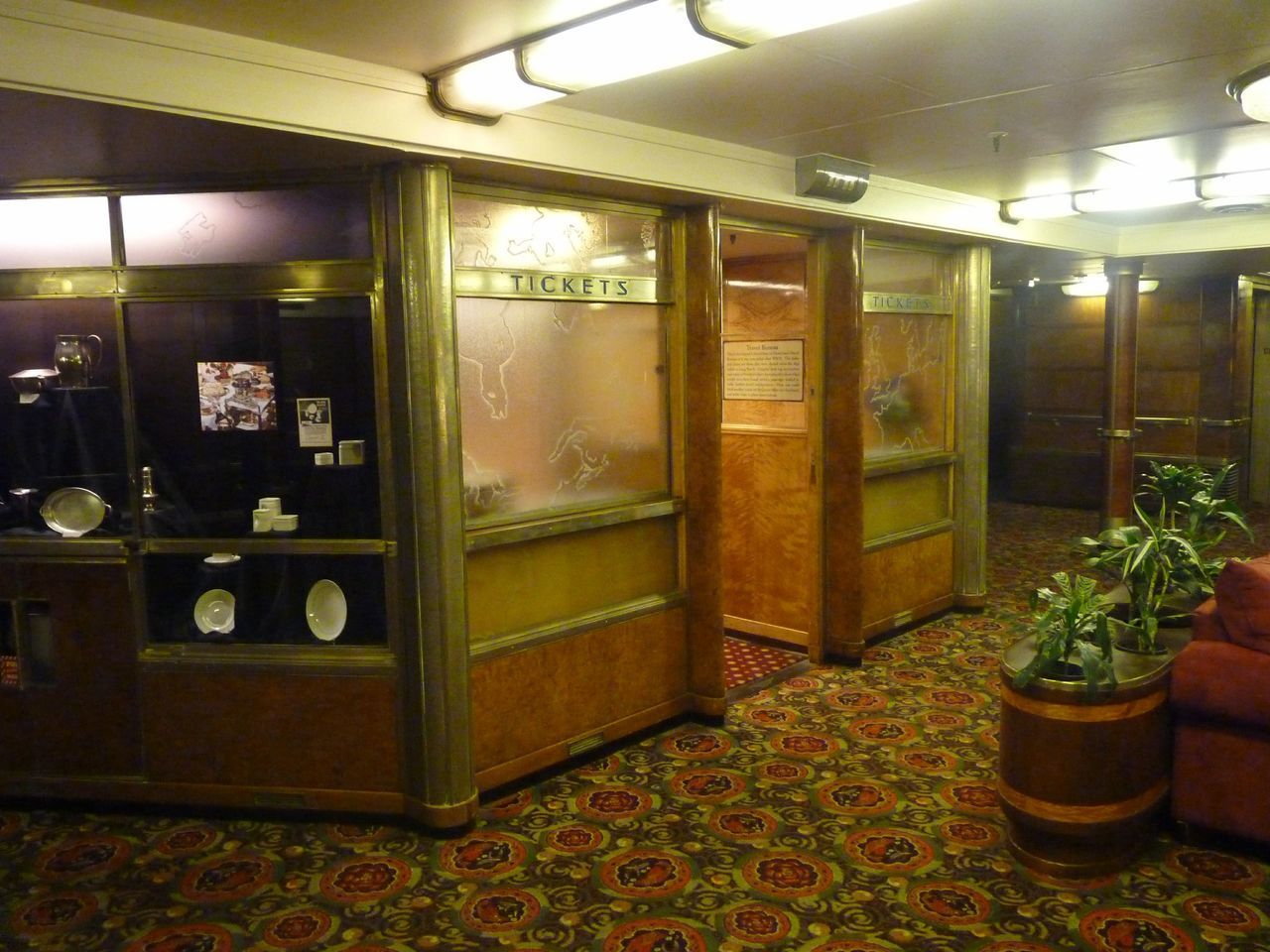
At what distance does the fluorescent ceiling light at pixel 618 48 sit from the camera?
8.18 feet

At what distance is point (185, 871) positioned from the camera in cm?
324

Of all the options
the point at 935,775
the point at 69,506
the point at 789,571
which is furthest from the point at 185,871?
the point at 789,571

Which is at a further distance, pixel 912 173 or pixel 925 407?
Answer: pixel 925 407

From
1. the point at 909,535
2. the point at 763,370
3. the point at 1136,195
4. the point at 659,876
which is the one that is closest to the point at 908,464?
the point at 909,535

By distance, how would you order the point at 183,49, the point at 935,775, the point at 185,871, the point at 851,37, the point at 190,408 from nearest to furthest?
the point at 183,49
the point at 851,37
the point at 185,871
the point at 190,408
the point at 935,775

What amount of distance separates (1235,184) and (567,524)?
3.98m

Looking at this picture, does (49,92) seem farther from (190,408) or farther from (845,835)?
(845,835)

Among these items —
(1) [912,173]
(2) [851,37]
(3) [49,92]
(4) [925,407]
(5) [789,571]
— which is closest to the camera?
(3) [49,92]

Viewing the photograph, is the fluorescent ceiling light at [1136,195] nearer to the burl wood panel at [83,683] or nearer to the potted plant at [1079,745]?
the potted plant at [1079,745]

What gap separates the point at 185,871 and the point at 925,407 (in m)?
4.66

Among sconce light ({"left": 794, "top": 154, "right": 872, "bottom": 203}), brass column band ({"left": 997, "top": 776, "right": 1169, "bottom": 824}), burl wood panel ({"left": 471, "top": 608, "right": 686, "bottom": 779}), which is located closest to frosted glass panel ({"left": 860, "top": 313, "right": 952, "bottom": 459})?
sconce light ({"left": 794, "top": 154, "right": 872, "bottom": 203})

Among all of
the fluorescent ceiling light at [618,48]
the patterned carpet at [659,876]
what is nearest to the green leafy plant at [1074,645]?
the patterned carpet at [659,876]

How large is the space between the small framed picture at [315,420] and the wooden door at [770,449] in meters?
2.50

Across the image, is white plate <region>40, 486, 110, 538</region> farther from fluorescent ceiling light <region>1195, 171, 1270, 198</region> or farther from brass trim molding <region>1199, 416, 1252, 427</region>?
brass trim molding <region>1199, 416, 1252, 427</region>
